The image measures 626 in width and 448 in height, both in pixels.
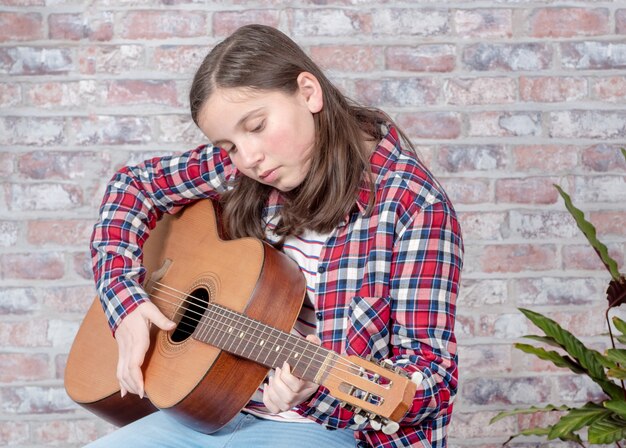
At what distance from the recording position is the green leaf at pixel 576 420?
166 cm

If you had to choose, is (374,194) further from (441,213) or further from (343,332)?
(343,332)

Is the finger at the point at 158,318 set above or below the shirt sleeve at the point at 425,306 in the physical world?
below

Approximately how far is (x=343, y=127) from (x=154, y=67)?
0.90m

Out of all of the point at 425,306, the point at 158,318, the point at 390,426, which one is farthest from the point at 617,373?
the point at 158,318

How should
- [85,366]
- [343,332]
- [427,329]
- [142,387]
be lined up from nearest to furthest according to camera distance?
[427,329], [343,332], [142,387], [85,366]

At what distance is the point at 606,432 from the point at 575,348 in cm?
18

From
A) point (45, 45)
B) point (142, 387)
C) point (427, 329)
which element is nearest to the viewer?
point (427, 329)

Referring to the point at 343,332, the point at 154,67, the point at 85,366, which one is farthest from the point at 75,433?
the point at 343,332

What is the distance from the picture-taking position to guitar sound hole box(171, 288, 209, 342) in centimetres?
148

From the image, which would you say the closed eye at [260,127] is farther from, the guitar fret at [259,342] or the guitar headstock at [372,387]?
the guitar headstock at [372,387]

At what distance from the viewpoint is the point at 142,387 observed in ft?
4.79

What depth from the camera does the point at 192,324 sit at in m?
1.49

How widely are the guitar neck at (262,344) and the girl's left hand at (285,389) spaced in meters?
0.01

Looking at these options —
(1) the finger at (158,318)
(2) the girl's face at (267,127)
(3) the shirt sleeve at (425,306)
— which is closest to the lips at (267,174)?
(2) the girl's face at (267,127)
